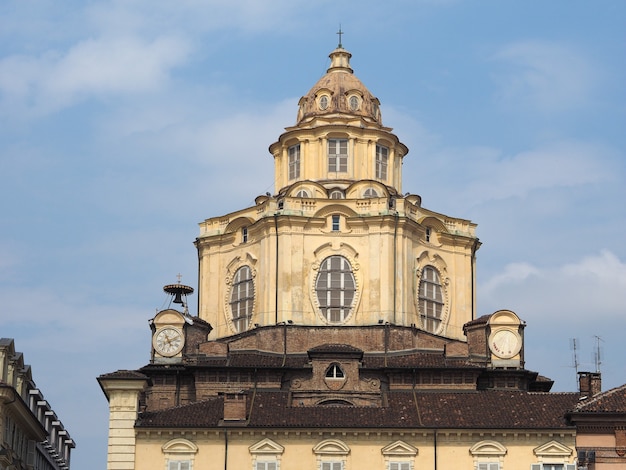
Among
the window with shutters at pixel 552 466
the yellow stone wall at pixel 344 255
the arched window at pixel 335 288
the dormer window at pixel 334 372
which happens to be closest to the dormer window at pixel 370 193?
the yellow stone wall at pixel 344 255

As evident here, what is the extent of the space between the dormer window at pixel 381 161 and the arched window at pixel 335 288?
956 cm

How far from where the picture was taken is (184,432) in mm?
87062

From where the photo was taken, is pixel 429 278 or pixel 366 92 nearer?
pixel 429 278

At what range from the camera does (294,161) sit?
11588 centimetres

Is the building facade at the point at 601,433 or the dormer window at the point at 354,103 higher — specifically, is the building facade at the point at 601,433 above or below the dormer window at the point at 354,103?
below

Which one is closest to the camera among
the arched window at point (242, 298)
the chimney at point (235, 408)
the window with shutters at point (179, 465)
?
the window with shutters at point (179, 465)

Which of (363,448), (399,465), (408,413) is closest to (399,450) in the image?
(399,465)

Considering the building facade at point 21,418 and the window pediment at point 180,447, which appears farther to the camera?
the window pediment at point 180,447

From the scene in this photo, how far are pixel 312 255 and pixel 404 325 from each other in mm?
7809

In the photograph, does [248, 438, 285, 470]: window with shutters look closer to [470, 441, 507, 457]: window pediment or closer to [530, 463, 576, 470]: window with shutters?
[470, 441, 507, 457]: window pediment

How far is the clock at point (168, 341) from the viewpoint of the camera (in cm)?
10206

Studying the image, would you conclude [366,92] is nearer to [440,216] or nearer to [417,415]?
[440,216]

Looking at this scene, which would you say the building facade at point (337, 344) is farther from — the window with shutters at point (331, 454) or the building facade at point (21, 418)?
the building facade at point (21, 418)

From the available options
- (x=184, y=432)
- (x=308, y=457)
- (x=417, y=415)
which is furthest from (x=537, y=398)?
(x=184, y=432)
